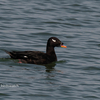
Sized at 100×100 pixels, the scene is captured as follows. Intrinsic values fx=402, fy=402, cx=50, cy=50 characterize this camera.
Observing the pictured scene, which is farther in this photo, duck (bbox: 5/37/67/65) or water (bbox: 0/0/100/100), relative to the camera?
duck (bbox: 5/37/67/65)

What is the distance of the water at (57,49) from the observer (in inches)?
428

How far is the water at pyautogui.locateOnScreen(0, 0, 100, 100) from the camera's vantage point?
1088 centimetres

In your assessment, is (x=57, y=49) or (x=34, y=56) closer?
(x=34, y=56)

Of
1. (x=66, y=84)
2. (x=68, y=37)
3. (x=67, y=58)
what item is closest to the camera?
(x=66, y=84)

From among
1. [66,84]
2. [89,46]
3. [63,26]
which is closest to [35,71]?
→ [66,84]

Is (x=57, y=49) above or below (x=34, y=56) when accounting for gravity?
below

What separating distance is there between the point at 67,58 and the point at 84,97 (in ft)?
13.5

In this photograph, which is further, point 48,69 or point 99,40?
point 99,40

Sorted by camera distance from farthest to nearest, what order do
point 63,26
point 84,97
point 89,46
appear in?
point 63,26, point 89,46, point 84,97

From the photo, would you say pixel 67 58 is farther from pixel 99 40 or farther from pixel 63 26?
pixel 63 26

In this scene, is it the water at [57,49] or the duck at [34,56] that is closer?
the water at [57,49]

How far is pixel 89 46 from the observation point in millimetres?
16297

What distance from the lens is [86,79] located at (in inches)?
475

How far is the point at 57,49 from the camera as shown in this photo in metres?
16.1
